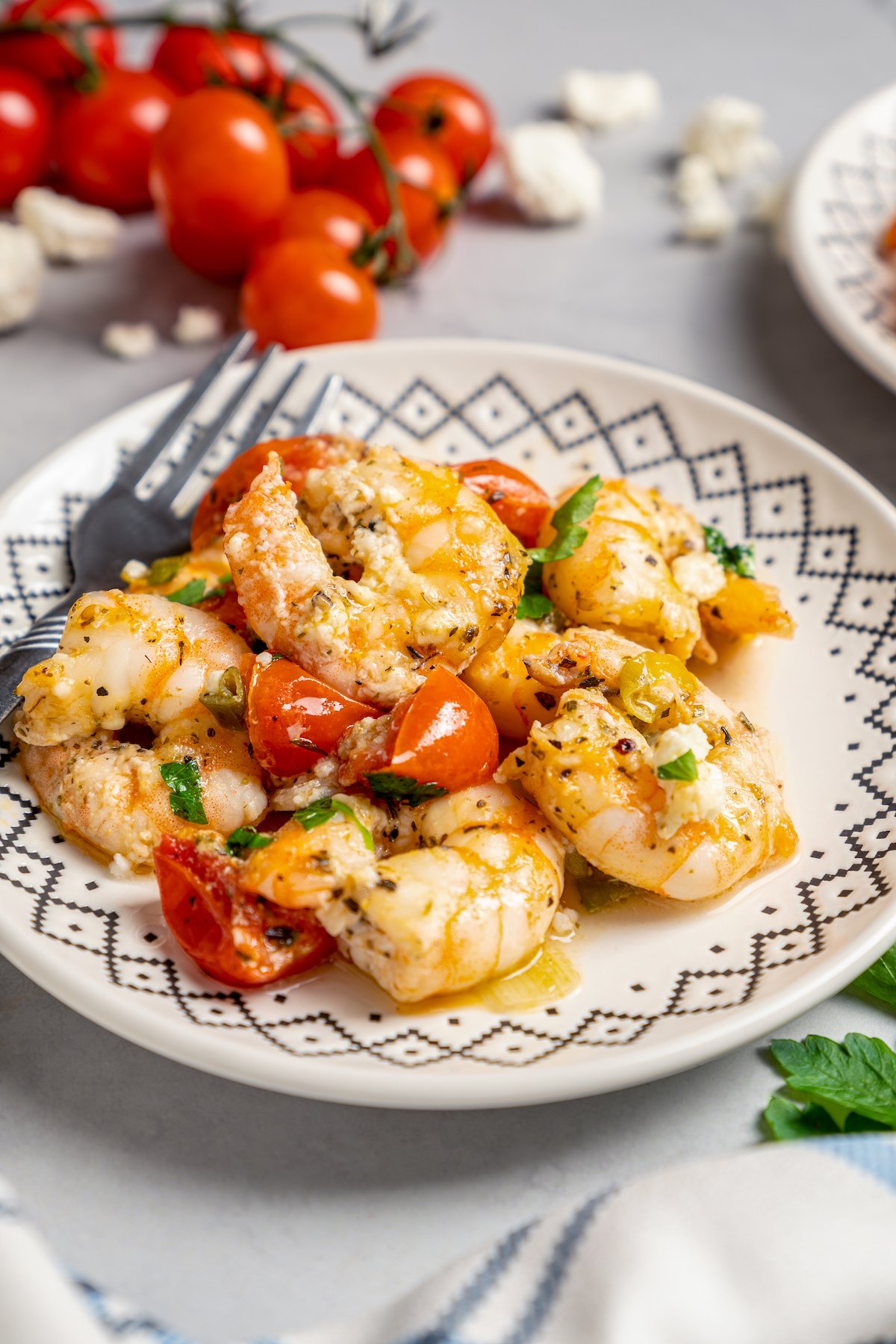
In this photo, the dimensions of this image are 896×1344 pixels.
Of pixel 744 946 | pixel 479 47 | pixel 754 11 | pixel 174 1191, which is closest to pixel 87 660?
pixel 174 1191

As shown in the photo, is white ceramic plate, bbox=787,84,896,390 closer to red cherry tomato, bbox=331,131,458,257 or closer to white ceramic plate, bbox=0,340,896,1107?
white ceramic plate, bbox=0,340,896,1107

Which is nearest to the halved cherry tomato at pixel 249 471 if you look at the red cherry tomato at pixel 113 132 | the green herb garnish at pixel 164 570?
the green herb garnish at pixel 164 570

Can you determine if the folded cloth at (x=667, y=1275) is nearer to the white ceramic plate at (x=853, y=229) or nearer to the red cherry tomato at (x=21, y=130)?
the white ceramic plate at (x=853, y=229)

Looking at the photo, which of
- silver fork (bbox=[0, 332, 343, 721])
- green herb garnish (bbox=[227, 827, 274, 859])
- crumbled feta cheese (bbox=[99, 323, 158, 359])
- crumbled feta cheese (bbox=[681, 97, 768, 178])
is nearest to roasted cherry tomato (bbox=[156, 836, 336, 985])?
green herb garnish (bbox=[227, 827, 274, 859])

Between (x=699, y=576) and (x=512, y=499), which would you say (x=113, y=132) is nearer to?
(x=512, y=499)

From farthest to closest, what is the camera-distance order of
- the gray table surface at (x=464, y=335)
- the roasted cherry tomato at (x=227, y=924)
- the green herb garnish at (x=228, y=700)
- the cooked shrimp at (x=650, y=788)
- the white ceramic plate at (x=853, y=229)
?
the white ceramic plate at (x=853, y=229) → the green herb garnish at (x=228, y=700) → the cooked shrimp at (x=650, y=788) → the roasted cherry tomato at (x=227, y=924) → the gray table surface at (x=464, y=335)

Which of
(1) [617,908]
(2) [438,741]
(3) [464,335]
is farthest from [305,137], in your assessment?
(1) [617,908]
